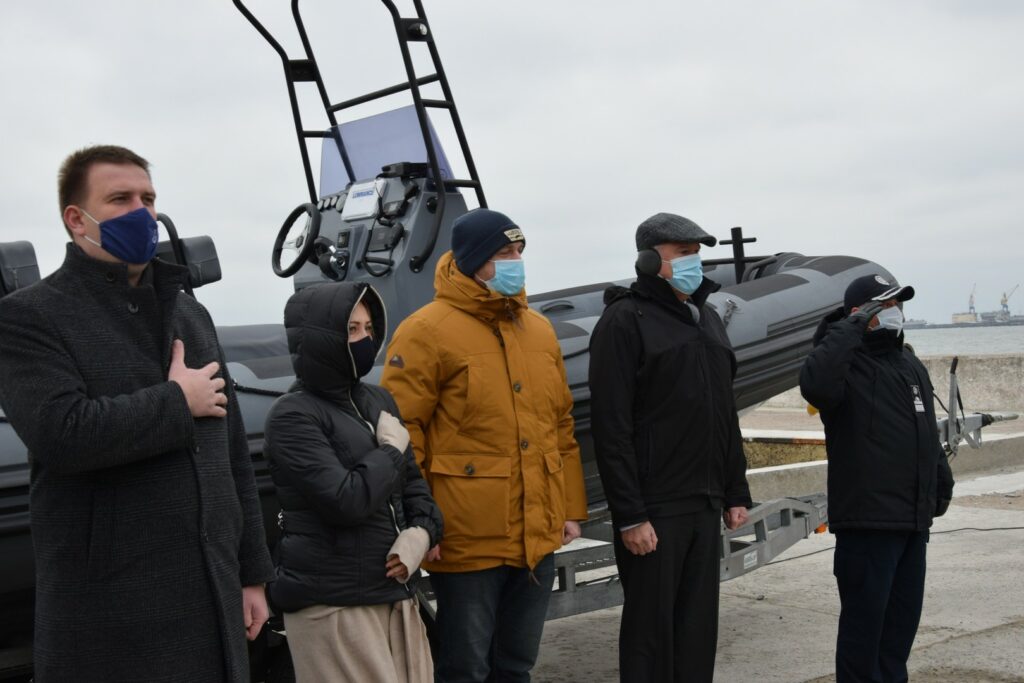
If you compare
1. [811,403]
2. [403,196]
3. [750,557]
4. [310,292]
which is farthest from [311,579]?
[403,196]

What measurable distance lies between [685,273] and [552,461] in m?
0.68

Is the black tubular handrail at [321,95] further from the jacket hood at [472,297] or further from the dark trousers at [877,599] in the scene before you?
the dark trousers at [877,599]

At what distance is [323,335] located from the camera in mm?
2617

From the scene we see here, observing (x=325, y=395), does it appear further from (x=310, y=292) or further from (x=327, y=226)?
(x=327, y=226)

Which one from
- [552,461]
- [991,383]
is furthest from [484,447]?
[991,383]

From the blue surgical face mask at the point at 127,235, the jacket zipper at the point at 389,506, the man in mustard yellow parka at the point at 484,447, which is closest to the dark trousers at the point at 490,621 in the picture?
the man in mustard yellow parka at the point at 484,447

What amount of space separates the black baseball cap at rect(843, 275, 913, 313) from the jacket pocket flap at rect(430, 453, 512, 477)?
1.41m

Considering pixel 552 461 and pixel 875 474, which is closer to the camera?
pixel 552 461

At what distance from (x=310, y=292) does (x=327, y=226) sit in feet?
8.65

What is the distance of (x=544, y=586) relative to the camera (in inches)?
122

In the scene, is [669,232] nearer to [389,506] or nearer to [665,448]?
[665,448]

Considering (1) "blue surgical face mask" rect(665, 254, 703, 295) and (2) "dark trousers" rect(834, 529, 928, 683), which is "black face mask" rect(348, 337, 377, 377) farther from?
(2) "dark trousers" rect(834, 529, 928, 683)

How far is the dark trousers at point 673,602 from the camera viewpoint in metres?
3.29

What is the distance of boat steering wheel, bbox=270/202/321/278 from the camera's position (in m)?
4.76
